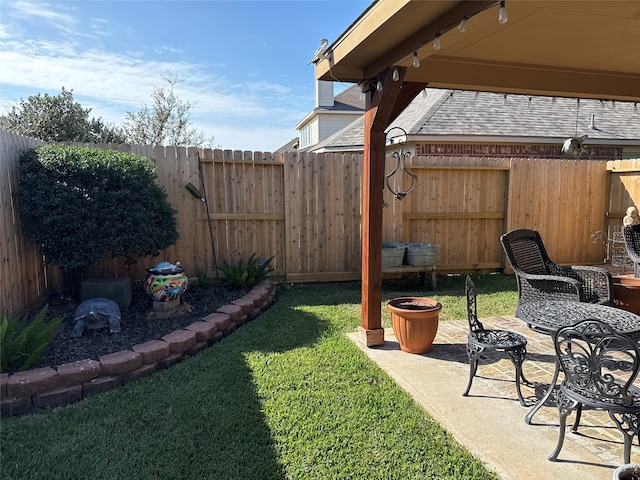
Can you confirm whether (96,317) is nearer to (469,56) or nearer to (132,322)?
(132,322)

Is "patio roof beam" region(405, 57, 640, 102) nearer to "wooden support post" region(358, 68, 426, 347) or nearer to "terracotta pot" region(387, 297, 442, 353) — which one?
"wooden support post" region(358, 68, 426, 347)

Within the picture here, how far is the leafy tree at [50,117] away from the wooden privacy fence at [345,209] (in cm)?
622

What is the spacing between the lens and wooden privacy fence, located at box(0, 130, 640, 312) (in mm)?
5551

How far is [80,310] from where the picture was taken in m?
3.70

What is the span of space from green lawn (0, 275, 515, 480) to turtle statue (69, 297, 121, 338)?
0.92 meters

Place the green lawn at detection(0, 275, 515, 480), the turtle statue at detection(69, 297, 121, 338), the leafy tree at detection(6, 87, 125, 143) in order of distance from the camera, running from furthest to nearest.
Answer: the leafy tree at detection(6, 87, 125, 143), the turtle statue at detection(69, 297, 121, 338), the green lawn at detection(0, 275, 515, 480)

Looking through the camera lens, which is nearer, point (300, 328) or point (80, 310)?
point (80, 310)

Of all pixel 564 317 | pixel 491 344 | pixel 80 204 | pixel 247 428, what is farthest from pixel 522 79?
pixel 80 204

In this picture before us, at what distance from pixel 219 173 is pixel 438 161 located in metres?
3.36

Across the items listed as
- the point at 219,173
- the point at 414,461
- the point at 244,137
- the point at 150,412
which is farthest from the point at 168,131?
the point at 414,461

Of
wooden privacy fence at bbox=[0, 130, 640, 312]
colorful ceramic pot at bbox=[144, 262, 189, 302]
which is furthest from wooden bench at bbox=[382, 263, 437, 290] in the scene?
colorful ceramic pot at bbox=[144, 262, 189, 302]

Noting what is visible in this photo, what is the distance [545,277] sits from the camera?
345 cm

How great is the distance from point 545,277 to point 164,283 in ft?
11.5

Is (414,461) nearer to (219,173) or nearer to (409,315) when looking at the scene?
(409,315)
